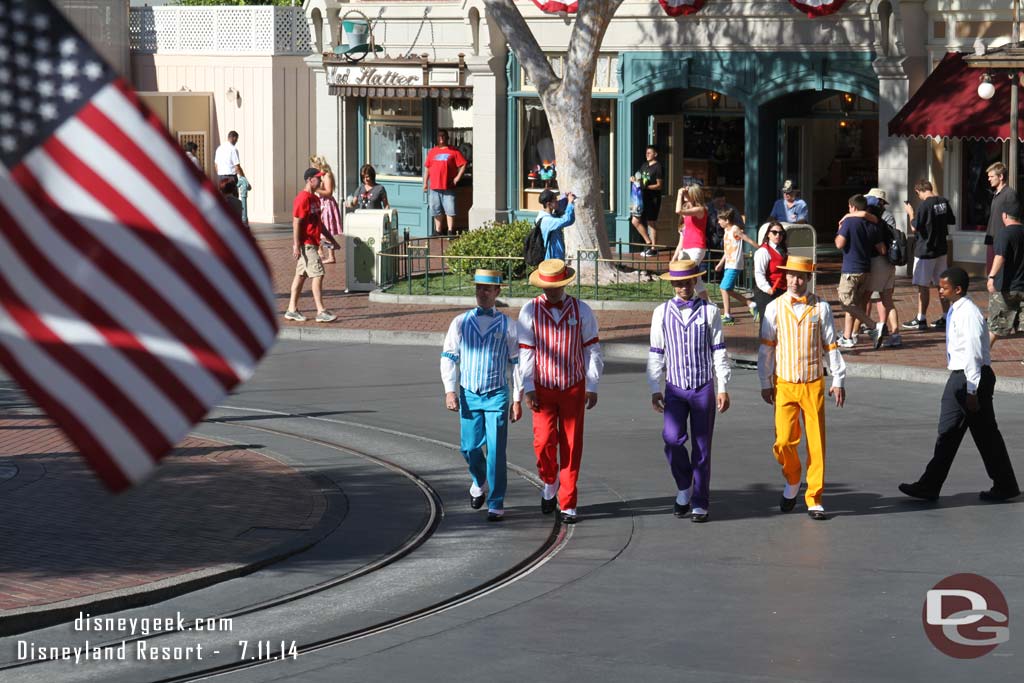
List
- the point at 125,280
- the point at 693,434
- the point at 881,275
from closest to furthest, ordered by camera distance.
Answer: the point at 125,280
the point at 693,434
the point at 881,275

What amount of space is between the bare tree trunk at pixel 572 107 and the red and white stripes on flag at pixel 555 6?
5.51m

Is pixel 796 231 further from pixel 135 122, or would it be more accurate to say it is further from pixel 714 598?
pixel 135 122

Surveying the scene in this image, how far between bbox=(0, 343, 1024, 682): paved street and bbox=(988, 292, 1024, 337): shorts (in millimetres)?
3709

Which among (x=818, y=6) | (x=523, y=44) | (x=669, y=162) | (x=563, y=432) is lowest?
(x=563, y=432)

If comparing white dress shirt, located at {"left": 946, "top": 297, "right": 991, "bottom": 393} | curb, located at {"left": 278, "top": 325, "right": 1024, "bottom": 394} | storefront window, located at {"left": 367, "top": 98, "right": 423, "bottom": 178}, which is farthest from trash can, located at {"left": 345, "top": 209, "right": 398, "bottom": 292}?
white dress shirt, located at {"left": 946, "top": 297, "right": 991, "bottom": 393}

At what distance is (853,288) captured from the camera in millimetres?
18672

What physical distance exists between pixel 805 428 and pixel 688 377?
0.86 meters

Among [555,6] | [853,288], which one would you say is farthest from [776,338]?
[555,6]

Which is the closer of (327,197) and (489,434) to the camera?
(489,434)

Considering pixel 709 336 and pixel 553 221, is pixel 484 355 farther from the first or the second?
pixel 553 221

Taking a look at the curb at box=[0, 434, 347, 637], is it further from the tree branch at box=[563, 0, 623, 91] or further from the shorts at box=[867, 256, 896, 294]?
the tree branch at box=[563, 0, 623, 91]

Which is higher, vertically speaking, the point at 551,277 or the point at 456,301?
the point at 551,277

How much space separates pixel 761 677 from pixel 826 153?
22.4 metres

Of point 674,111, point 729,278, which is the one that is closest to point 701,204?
point 729,278
